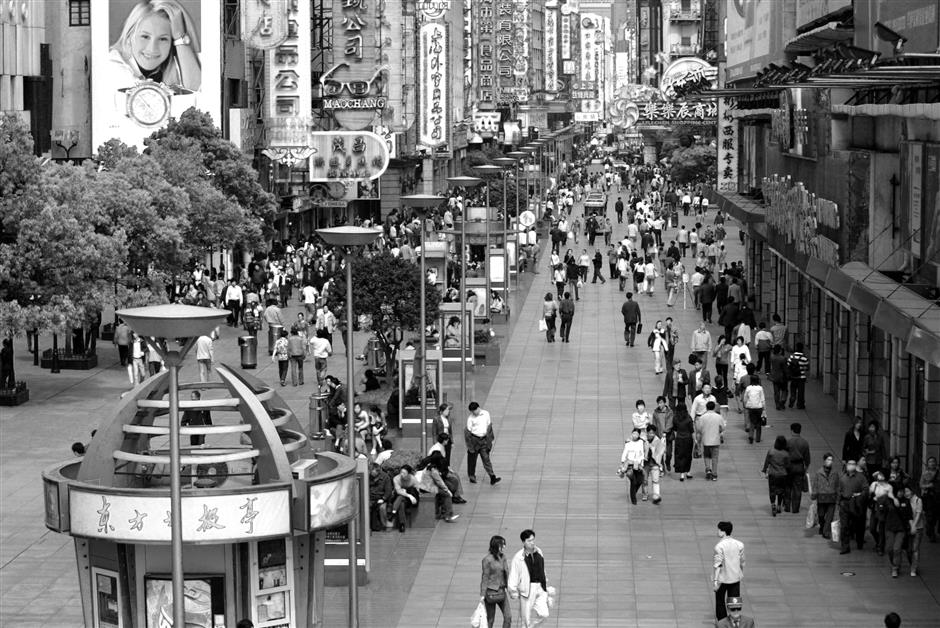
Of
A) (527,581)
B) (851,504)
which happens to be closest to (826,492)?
(851,504)

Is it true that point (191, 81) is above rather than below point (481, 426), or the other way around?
above

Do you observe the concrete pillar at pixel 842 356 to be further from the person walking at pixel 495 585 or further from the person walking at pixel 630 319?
the person walking at pixel 495 585

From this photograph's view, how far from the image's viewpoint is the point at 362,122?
90062 mm

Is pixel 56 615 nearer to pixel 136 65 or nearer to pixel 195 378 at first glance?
pixel 195 378

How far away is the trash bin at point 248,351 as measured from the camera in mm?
41875

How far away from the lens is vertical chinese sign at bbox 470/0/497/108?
137 m

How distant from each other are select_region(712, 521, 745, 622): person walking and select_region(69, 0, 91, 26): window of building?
55.7 meters

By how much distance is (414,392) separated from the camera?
3331 cm

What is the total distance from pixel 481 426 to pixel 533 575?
9.27 metres

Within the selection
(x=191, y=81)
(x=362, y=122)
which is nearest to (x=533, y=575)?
(x=191, y=81)

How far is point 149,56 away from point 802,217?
118 ft

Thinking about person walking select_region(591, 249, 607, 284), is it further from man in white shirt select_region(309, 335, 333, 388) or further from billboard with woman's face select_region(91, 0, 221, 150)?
man in white shirt select_region(309, 335, 333, 388)

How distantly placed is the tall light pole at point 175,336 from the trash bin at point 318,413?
1746 cm

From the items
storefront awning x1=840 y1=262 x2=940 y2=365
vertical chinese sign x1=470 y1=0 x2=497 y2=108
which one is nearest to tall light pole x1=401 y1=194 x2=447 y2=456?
storefront awning x1=840 y1=262 x2=940 y2=365
